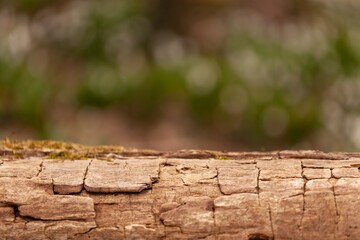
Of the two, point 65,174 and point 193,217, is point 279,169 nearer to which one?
point 193,217

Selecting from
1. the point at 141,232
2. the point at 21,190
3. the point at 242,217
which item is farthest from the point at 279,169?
the point at 21,190

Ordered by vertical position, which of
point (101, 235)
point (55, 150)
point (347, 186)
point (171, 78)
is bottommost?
point (101, 235)

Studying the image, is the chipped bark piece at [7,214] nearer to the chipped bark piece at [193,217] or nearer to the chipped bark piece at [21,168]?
the chipped bark piece at [21,168]

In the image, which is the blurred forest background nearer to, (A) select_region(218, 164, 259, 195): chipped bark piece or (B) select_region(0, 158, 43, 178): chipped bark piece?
(B) select_region(0, 158, 43, 178): chipped bark piece

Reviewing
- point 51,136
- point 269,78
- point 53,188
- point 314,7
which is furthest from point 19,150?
point 314,7

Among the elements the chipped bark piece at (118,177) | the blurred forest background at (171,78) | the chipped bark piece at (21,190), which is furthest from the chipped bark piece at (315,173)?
the blurred forest background at (171,78)

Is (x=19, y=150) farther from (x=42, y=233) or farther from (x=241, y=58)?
(x=241, y=58)
